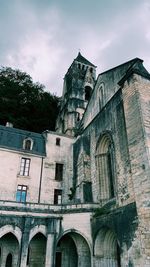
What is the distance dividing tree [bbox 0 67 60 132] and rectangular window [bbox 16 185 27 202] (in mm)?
12289

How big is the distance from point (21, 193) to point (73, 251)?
554 centimetres

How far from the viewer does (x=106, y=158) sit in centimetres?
1574

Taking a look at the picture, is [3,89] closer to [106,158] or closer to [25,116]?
[25,116]

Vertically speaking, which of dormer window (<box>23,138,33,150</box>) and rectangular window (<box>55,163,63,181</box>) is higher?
dormer window (<box>23,138,33,150</box>)

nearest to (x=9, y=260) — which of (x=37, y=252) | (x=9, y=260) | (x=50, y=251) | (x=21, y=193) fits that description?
(x=9, y=260)

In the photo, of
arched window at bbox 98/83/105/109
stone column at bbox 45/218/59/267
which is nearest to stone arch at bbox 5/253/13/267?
stone column at bbox 45/218/59/267

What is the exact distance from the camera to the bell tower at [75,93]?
2617 centimetres

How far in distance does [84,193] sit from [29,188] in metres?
4.42

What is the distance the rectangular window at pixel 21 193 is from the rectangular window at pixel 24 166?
1030mm

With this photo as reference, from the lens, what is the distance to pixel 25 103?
104ft

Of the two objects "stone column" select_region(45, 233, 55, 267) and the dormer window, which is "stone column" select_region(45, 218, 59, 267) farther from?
the dormer window

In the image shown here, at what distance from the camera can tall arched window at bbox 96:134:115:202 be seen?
14570 mm

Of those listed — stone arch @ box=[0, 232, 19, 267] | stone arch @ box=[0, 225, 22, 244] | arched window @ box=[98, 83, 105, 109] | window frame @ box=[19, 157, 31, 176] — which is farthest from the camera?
window frame @ box=[19, 157, 31, 176]

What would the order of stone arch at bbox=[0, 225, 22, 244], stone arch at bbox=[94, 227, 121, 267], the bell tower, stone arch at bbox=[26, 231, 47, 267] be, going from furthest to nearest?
1. the bell tower
2. stone arch at bbox=[26, 231, 47, 267]
3. stone arch at bbox=[0, 225, 22, 244]
4. stone arch at bbox=[94, 227, 121, 267]
